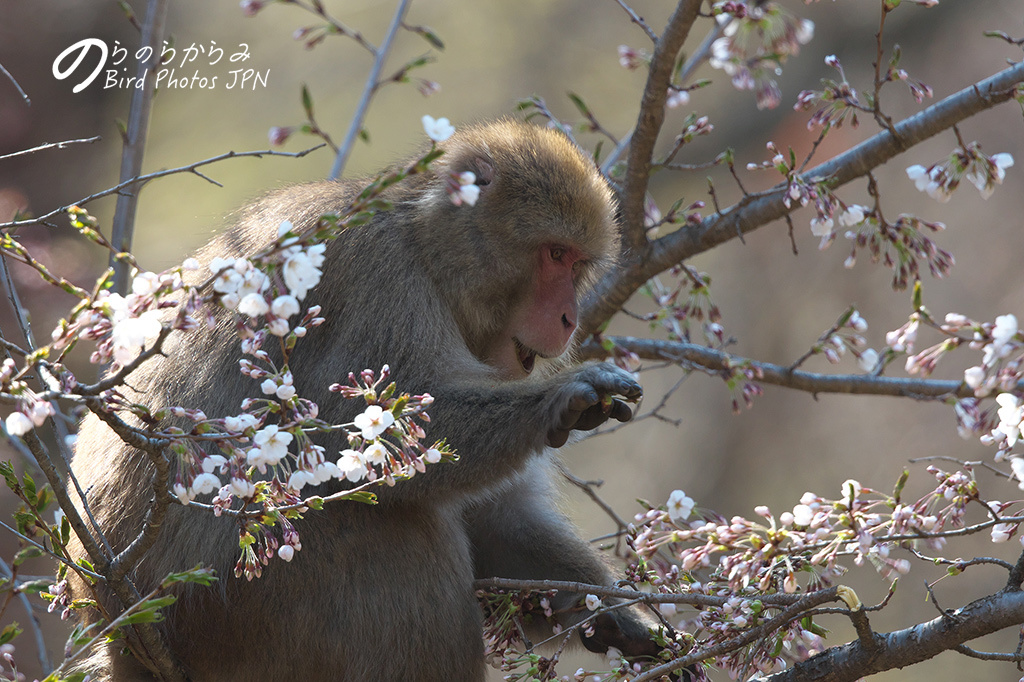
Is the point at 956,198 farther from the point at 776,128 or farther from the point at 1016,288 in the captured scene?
the point at 776,128

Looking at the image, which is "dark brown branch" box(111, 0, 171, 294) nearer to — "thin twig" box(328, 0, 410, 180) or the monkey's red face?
"thin twig" box(328, 0, 410, 180)

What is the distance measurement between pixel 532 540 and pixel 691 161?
6745 millimetres

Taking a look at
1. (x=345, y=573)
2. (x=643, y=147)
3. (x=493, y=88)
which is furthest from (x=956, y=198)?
(x=345, y=573)

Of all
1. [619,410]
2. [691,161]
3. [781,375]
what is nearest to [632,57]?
[781,375]

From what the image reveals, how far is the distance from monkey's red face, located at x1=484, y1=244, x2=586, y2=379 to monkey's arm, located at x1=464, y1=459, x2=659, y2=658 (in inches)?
24.5

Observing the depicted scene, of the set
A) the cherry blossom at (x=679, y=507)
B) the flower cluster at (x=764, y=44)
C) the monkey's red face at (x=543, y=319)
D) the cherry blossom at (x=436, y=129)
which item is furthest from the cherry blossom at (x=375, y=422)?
the flower cluster at (x=764, y=44)

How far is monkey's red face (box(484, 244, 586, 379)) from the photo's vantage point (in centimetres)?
337

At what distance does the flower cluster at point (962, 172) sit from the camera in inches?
114

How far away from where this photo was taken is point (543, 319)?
11.1 feet

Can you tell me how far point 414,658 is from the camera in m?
3.00

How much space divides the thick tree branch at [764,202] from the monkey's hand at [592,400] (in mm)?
983

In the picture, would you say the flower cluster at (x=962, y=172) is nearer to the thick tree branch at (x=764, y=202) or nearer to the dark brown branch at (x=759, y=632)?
the thick tree branch at (x=764, y=202)

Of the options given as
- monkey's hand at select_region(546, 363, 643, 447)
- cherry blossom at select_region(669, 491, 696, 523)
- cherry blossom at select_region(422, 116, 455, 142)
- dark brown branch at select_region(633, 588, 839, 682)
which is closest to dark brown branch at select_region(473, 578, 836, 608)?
dark brown branch at select_region(633, 588, 839, 682)

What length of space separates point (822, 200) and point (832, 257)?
685 cm
